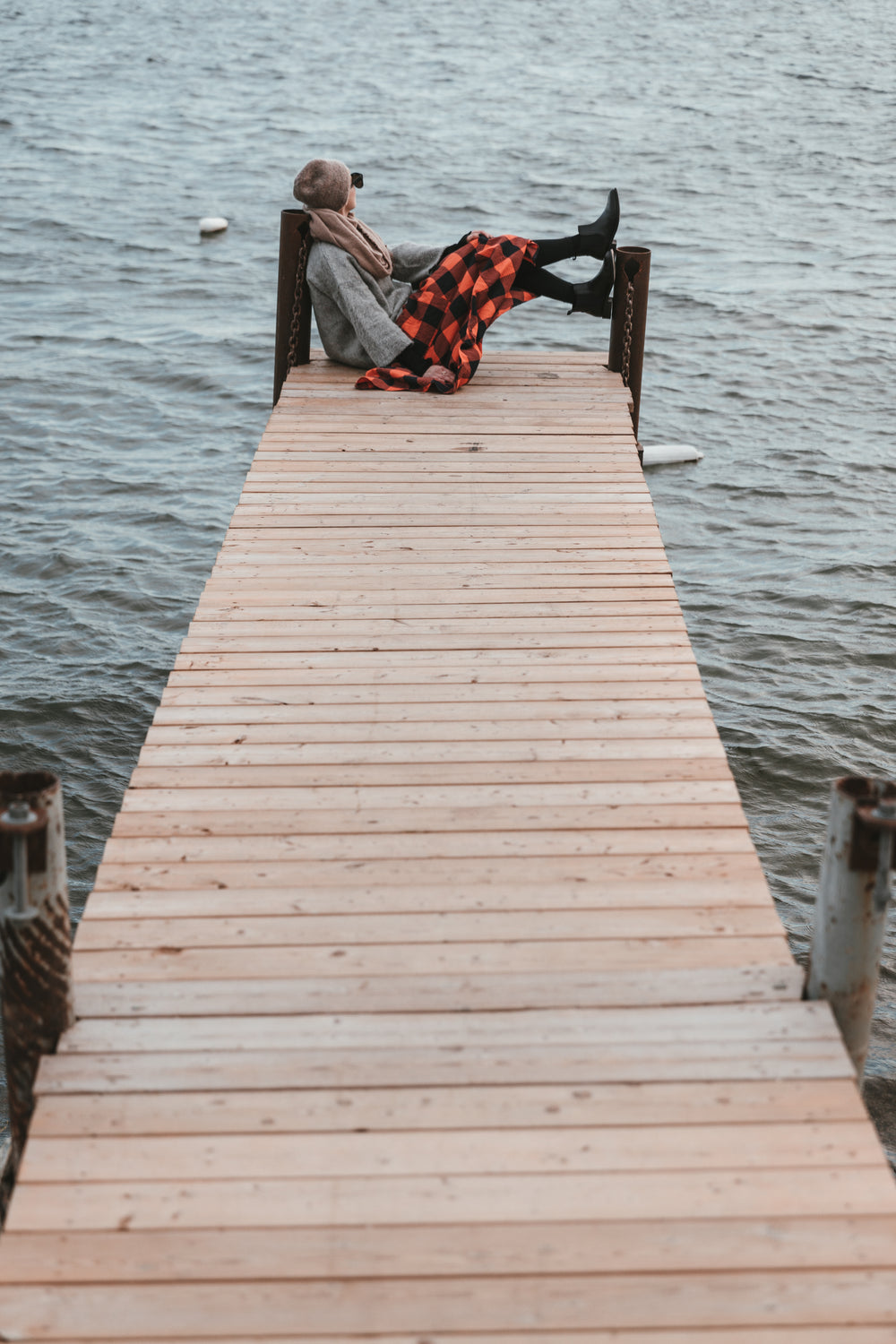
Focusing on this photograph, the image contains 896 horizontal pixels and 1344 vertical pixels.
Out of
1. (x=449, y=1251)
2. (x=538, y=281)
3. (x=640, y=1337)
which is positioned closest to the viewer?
(x=640, y=1337)

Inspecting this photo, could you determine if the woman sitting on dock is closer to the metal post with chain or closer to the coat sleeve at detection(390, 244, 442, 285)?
the coat sleeve at detection(390, 244, 442, 285)

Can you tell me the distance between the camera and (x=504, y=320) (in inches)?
510

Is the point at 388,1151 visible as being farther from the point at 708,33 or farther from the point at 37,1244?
the point at 708,33

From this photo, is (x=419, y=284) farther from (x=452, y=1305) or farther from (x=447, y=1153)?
(x=452, y=1305)

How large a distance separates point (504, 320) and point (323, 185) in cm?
680

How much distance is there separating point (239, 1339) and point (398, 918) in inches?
42.9

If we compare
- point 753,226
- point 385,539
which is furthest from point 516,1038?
point 753,226

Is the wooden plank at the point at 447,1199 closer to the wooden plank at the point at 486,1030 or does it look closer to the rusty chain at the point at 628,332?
the wooden plank at the point at 486,1030

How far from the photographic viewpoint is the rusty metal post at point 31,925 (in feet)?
7.95

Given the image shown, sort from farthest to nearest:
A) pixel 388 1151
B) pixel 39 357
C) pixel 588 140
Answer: pixel 588 140 → pixel 39 357 → pixel 388 1151

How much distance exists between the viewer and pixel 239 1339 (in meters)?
2.05

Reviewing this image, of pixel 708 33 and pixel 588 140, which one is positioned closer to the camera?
pixel 588 140

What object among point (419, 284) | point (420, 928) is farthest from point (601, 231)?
point (420, 928)

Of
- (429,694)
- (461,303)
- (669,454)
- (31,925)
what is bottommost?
(669,454)
